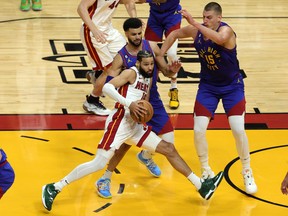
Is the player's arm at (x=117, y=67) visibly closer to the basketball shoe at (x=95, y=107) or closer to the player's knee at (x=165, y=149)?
the player's knee at (x=165, y=149)

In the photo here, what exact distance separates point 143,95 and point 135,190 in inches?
44.1

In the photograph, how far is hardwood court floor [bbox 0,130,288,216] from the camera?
8.86 metres

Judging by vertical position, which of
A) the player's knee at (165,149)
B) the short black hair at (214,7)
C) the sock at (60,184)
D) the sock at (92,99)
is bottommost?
the sock at (92,99)

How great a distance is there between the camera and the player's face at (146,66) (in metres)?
8.70

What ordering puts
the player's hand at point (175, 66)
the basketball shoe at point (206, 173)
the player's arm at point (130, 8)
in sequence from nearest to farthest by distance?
the player's hand at point (175, 66) < the basketball shoe at point (206, 173) < the player's arm at point (130, 8)

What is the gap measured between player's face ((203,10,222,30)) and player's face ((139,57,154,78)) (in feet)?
2.35

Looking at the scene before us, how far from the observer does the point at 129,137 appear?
8789mm

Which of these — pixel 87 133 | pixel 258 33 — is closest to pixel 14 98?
pixel 87 133

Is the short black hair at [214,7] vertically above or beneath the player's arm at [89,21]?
above

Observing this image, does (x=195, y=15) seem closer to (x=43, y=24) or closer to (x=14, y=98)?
(x=43, y=24)

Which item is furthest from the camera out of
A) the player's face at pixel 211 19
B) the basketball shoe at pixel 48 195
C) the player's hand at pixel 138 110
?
the player's face at pixel 211 19

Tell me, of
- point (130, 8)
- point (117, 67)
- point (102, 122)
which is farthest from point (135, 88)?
point (102, 122)

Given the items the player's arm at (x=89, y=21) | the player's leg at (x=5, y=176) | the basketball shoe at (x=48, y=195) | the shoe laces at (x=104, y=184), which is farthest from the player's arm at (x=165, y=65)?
the player's leg at (x=5, y=176)

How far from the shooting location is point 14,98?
38.9 feet
